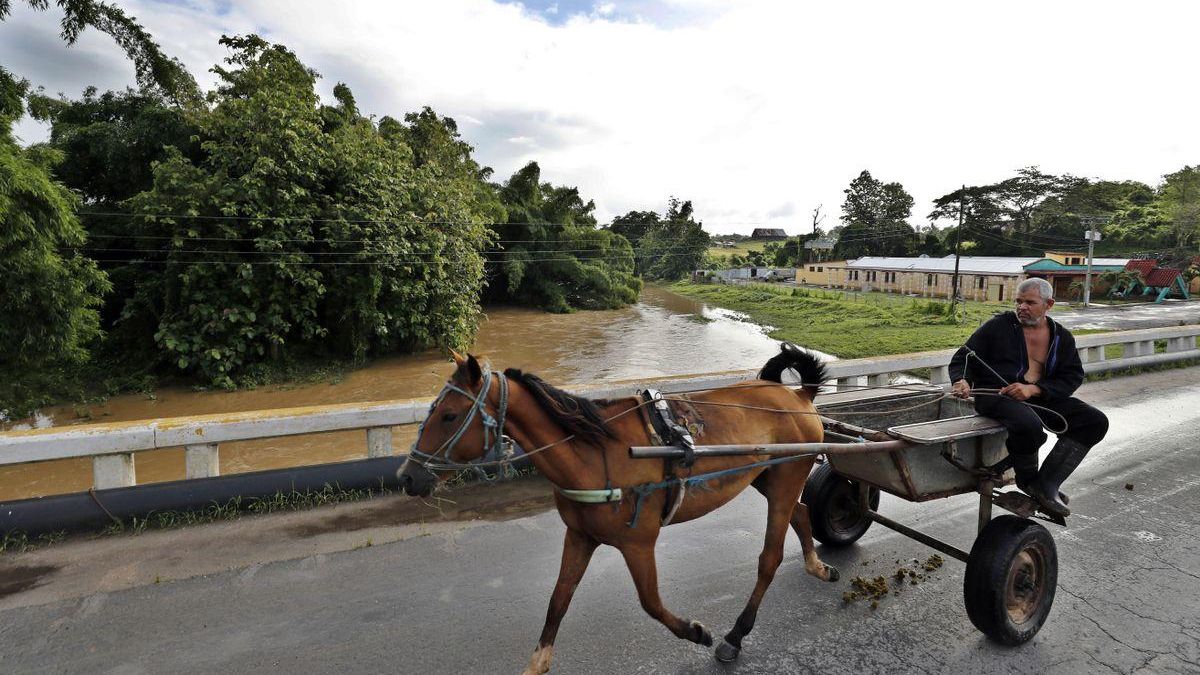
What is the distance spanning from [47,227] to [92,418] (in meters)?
5.11

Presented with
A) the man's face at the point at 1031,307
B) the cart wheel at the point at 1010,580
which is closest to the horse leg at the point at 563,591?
the cart wheel at the point at 1010,580

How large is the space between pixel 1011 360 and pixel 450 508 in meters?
4.18

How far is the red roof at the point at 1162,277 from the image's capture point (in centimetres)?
3616

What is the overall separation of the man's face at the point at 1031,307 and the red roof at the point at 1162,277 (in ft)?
151

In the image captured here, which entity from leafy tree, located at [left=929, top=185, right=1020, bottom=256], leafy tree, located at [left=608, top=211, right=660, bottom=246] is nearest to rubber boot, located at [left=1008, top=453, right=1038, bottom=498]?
leafy tree, located at [left=929, top=185, right=1020, bottom=256]

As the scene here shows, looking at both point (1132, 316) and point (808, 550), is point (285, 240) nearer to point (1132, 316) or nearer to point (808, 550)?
point (808, 550)

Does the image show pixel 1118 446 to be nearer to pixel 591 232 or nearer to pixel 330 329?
pixel 330 329

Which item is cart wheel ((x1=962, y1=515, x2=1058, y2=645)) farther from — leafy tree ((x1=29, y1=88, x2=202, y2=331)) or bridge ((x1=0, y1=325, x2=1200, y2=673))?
leafy tree ((x1=29, y1=88, x2=202, y2=331))

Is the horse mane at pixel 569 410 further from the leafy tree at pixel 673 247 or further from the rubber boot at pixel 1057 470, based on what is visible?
the leafy tree at pixel 673 247

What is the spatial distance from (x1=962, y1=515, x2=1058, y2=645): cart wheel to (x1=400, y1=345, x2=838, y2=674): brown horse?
1.02 metres

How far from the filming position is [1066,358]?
3494mm

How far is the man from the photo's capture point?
3.35m

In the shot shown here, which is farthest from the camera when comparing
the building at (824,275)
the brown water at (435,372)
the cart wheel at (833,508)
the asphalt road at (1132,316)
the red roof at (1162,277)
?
the building at (824,275)

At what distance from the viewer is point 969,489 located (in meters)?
3.58
